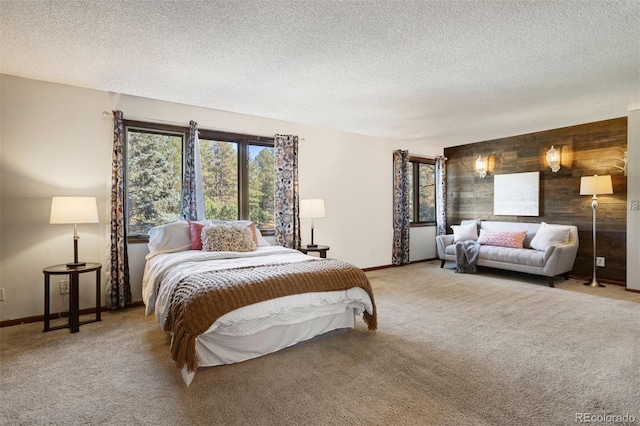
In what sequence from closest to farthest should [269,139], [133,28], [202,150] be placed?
1. [133,28]
2. [202,150]
3. [269,139]

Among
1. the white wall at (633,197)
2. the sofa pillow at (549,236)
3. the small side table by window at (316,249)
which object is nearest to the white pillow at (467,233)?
the sofa pillow at (549,236)

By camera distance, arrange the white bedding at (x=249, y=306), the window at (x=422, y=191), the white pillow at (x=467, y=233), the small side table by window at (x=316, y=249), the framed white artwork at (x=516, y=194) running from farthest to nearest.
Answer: the window at (x=422, y=191) < the white pillow at (x=467, y=233) < the framed white artwork at (x=516, y=194) < the small side table by window at (x=316, y=249) < the white bedding at (x=249, y=306)

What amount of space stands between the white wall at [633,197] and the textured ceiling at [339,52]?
17.1 inches

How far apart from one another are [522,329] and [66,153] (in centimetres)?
496

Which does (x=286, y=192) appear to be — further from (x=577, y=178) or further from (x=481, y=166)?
(x=577, y=178)

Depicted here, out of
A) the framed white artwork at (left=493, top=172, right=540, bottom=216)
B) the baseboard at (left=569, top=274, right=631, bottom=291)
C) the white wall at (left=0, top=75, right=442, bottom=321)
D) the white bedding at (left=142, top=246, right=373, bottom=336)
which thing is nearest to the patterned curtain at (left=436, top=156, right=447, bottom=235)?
the framed white artwork at (left=493, top=172, right=540, bottom=216)

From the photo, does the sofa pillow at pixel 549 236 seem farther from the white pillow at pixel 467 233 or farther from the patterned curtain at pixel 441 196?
the patterned curtain at pixel 441 196

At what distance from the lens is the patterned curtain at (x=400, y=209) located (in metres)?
6.19

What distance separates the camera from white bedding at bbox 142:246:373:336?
7.70ft

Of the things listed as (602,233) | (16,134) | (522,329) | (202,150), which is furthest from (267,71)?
(602,233)

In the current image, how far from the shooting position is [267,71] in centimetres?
310

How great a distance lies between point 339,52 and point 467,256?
4295 mm

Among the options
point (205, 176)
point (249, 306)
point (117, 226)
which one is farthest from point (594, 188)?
point (117, 226)

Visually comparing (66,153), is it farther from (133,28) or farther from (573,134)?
(573,134)
